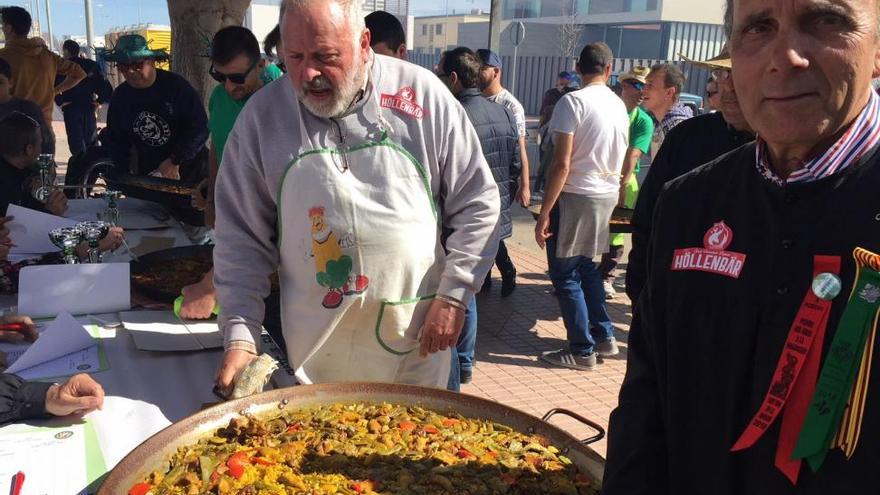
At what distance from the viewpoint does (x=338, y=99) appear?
1784mm

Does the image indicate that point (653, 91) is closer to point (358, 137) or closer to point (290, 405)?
point (358, 137)

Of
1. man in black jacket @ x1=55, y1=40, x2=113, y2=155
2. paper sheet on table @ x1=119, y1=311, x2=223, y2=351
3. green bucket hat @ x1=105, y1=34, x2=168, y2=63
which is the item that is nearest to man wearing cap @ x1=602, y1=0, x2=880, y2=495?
paper sheet on table @ x1=119, y1=311, x2=223, y2=351

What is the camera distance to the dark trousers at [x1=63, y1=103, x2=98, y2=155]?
9758mm

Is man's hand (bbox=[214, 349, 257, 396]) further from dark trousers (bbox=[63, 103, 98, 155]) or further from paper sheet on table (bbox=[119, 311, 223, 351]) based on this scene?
dark trousers (bbox=[63, 103, 98, 155])

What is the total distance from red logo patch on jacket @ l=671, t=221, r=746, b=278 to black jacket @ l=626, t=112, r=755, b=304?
5.39 feet

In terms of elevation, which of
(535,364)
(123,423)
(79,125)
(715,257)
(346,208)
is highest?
(715,257)

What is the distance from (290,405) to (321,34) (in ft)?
2.79

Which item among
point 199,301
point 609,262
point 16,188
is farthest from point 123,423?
point 609,262

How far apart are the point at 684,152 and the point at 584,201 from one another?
171 centimetres

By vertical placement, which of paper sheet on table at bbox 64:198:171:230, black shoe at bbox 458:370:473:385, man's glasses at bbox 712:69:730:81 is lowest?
black shoe at bbox 458:370:473:385

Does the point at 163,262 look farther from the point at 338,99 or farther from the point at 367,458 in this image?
the point at 367,458

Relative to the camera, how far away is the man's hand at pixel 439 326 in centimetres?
189

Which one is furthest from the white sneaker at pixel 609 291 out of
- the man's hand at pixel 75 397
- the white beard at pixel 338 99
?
the man's hand at pixel 75 397

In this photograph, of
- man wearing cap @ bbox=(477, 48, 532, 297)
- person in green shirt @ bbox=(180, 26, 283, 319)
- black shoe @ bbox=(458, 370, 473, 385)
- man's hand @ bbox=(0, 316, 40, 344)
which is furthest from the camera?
man wearing cap @ bbox=(477, 48, 532, 297)
